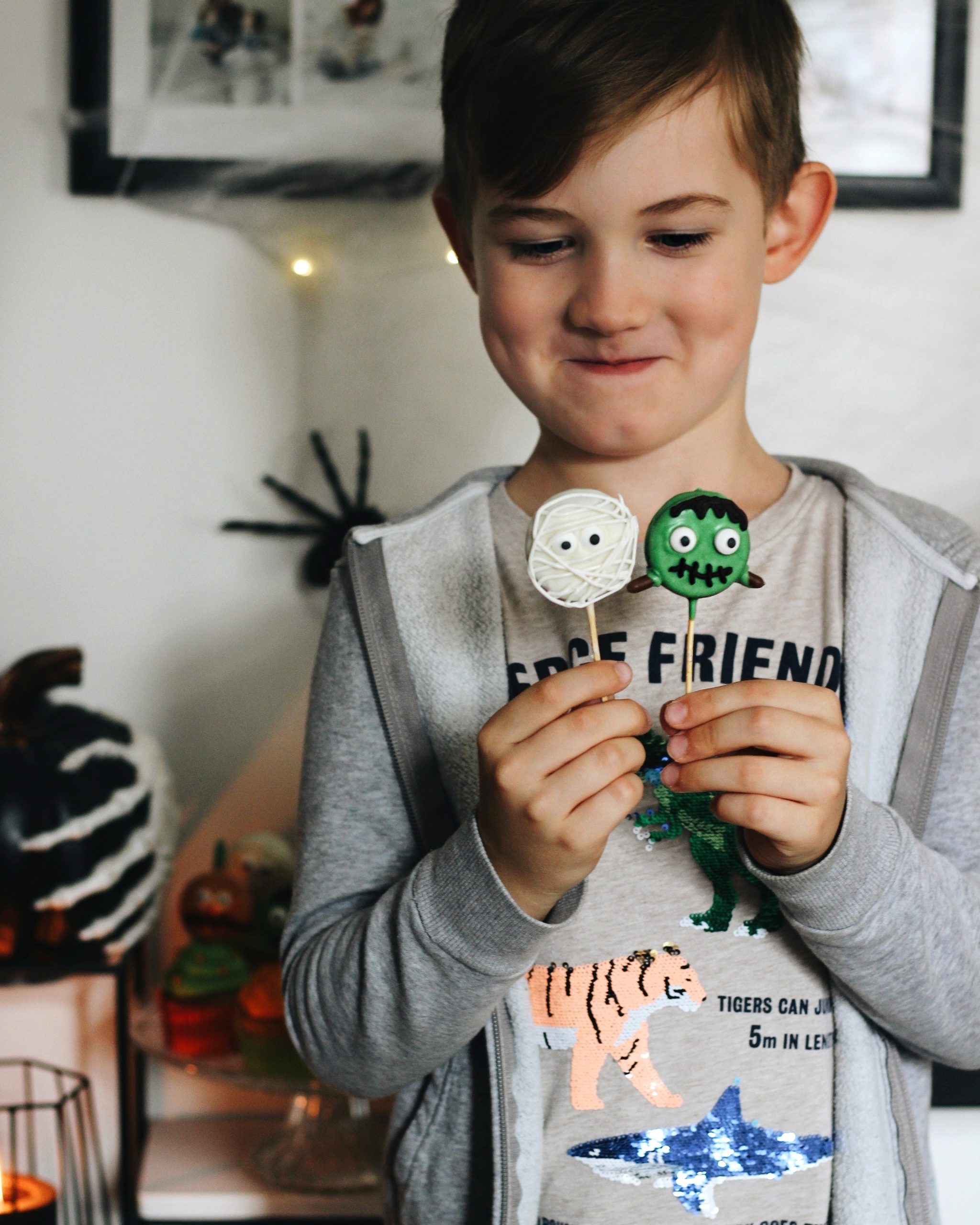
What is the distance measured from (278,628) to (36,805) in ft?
Answer: 1.22

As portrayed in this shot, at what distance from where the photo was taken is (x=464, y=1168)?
82cm

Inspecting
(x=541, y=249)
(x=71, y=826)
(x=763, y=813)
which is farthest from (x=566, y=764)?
(x=71, y=826)

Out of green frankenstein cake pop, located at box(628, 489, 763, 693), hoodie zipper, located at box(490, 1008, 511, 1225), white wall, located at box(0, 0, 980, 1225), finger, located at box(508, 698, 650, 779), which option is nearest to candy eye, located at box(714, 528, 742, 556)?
green frankenstein cake pop, located at box(628, 489, 763, 693)

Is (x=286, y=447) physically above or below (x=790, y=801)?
above

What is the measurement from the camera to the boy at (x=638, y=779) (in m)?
0.74

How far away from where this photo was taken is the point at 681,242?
0.79 meters

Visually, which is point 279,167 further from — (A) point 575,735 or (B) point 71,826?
(A) point 575,735

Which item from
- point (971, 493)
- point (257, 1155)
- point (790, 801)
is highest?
point (971, 493)

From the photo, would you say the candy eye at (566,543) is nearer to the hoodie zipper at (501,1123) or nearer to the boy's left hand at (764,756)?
the boy's left hand at (764,756)

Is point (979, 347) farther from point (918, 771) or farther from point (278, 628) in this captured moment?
point (278, 628)

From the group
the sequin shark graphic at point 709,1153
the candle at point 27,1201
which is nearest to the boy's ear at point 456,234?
the sequin shark graphic at point 709,1153

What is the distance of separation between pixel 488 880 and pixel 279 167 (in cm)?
103

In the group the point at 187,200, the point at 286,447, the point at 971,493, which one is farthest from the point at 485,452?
the point at 971,493

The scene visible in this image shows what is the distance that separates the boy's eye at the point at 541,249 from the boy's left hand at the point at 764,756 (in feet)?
1.07
